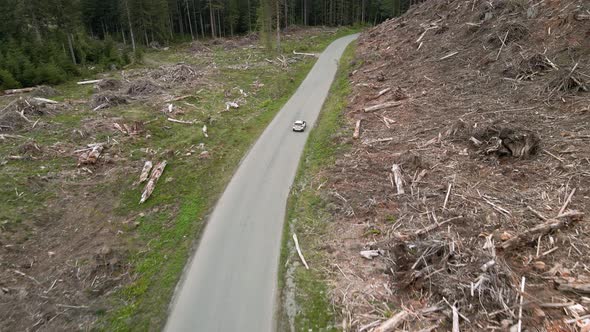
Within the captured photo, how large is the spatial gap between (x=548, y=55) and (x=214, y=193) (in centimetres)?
2226

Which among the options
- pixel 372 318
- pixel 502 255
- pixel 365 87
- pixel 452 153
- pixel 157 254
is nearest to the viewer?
pixel 372 318

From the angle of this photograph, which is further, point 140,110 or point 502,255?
point 140,110

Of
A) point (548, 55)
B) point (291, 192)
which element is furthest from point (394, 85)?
point (291, 192)

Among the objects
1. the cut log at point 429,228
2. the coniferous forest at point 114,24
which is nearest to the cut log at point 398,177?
the cut log at point 429,228

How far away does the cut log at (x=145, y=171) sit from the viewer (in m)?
17.8

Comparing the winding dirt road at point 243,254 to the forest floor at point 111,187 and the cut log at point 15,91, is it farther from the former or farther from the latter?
the cut log at point 15,91

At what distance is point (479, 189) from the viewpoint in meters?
13.3

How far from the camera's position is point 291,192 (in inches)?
662

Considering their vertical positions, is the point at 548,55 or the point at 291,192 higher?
the point at 548,55

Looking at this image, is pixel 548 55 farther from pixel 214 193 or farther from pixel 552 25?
pixel 214 193

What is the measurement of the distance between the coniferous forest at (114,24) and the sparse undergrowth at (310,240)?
30.0 meters

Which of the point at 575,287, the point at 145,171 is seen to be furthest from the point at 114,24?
the point at 575,287

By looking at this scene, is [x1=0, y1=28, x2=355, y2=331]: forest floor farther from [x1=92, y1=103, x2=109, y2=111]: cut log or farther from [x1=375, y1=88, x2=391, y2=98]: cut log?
[x1=375, y1=88, x2=391, y2=98]: cut log

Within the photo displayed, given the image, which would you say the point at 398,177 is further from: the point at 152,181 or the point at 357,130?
the point at 152,181
